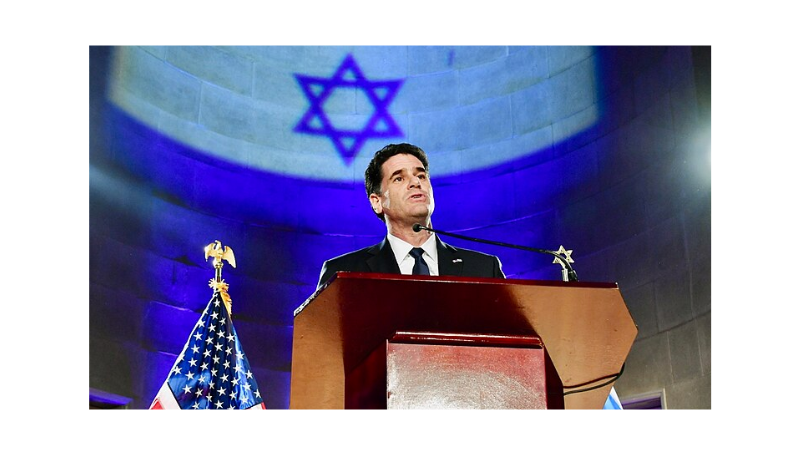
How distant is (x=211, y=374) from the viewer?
3.78m

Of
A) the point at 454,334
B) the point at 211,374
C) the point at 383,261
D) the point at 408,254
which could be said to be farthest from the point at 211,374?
the point at 454,334

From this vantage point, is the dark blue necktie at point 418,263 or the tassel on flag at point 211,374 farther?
the tassel on flag at point 211,374

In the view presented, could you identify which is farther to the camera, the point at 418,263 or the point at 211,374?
the point at 211,374

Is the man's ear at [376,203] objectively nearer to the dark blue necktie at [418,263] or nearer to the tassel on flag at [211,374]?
the dark blue necktie at [418,263]

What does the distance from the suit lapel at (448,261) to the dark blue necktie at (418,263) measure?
0.43ft

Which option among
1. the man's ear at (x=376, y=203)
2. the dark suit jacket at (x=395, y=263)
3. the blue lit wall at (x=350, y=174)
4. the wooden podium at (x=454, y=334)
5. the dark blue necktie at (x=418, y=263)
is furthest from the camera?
the blue lit wall at (x=350, y=174)

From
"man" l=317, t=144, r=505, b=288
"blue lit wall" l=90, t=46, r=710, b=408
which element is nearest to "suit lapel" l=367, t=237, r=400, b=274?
"man" l=317, t=144, r=505, b=288

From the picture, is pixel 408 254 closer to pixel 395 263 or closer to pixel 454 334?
pixel 395 263

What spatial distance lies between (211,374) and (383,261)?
81 centimetres

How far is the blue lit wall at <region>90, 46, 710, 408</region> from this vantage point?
4613mm

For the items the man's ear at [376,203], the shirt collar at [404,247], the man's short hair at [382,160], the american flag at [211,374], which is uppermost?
the man's short hair at [382,160]

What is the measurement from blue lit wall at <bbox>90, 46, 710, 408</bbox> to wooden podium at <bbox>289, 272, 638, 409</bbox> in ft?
6.92

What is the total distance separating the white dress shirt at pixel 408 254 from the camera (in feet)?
11.9

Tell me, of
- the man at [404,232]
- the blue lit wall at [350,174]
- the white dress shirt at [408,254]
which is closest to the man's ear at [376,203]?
the man at [404,232]
